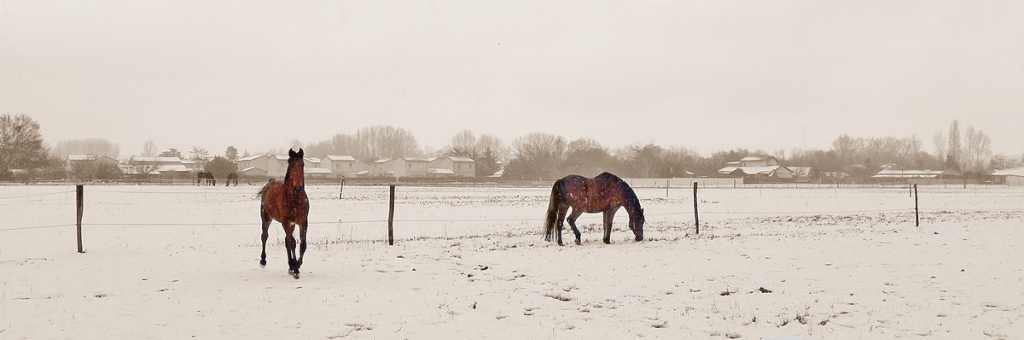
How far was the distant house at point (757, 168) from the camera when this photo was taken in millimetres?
102219

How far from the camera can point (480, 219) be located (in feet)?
69.7

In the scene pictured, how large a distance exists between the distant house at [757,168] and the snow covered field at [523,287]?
297 feet

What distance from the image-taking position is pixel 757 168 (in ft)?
373

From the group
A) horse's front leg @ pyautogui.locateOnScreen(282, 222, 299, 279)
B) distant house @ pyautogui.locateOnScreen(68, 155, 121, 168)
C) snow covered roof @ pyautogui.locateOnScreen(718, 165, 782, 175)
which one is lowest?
horse's front leg @ pyautogui.locateOnScreen(282, 222, 299, 279)

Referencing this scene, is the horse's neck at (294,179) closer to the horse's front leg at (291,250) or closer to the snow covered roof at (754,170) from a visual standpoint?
the horse's front leg at (291,250)

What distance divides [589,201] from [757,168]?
357ft

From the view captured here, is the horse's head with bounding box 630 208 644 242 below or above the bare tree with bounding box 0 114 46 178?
below

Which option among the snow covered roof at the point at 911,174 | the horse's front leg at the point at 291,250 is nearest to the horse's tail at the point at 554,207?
the horse's front leg at the point at 291,250

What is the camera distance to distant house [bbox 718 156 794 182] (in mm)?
102219

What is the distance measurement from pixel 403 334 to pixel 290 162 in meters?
4.44

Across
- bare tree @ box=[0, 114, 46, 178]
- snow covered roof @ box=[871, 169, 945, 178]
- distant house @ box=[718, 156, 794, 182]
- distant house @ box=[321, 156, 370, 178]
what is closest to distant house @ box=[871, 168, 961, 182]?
snow covered roof @ box=[871, 169, 945, 178]

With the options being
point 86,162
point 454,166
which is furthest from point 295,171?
point 86,162

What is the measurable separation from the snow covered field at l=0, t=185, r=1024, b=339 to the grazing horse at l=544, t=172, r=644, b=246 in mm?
514

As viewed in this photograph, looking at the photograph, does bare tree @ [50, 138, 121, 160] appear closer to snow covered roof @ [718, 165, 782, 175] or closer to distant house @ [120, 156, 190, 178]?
distant house @ [120, 156, 190, 178]
